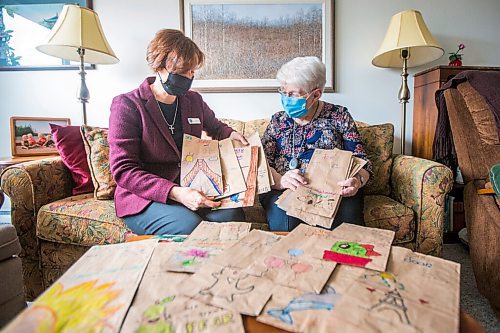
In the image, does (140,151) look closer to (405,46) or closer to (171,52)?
(171,52)

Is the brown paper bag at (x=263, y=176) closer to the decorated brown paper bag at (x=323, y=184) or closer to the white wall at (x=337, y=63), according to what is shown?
the decorated brown paper bag at (x=323, y=184)

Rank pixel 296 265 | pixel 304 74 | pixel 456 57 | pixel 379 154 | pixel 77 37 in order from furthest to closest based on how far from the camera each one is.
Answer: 1. pixel 456 57
2. pixel 77 37
3. pixel 379 154
4. pixel 304 74
5. pixel 296 265

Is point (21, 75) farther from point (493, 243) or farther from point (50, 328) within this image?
point (493, 243)

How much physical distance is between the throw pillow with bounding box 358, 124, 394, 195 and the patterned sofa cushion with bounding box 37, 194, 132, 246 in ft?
3.67

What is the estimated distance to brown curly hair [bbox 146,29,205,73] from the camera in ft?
4.10

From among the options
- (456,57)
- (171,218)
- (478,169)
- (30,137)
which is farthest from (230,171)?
(456,57)

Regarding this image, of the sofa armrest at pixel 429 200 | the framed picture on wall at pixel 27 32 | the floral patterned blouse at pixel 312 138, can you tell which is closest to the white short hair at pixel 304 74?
the floral patterned blouse at pixel 312 138

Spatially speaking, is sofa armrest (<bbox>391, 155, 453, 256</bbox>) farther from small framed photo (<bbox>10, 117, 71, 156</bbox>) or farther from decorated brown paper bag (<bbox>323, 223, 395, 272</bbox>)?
small framed photo (<bbox>10, 117, 71, 156</bbox>)

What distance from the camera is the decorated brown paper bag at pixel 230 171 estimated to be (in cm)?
115

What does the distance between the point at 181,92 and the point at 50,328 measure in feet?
3.23

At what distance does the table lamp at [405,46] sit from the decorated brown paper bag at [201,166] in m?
1.23

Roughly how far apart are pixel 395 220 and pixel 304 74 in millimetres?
693

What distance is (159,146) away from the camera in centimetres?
127

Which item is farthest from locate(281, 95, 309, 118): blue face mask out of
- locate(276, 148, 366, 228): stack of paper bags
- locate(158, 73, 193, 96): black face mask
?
locate(158, 73, 193, 96): black face mask
